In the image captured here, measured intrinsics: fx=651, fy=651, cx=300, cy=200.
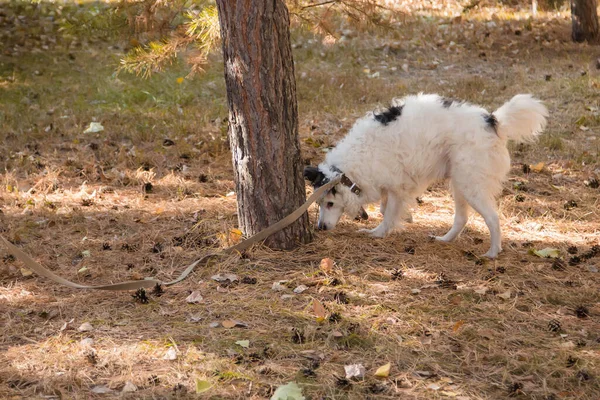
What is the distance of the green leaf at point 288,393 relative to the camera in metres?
3.42

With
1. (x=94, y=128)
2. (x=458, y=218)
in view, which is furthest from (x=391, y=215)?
(x=94, y=128)

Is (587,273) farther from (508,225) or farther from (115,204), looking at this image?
(115,204)

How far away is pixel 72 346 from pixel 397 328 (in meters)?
2.05

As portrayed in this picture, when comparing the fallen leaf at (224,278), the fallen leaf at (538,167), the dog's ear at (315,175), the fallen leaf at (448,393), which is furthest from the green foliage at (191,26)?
the fallen leaf at (448,393)

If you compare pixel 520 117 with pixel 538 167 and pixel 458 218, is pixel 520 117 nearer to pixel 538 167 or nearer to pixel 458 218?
pixel 458 218

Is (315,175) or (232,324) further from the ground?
(315,175)

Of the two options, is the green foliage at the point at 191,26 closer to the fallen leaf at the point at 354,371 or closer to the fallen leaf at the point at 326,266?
the fallen leaf at the point at 326,266

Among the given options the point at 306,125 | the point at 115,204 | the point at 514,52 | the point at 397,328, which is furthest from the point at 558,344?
the point at 514,52

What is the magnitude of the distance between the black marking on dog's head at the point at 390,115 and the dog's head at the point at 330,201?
0.65 m

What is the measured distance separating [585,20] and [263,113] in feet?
35.1

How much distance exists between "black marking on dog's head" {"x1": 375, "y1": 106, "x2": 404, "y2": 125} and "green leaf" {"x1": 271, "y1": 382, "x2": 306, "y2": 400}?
122 inches

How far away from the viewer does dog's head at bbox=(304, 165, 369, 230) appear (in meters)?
6.01

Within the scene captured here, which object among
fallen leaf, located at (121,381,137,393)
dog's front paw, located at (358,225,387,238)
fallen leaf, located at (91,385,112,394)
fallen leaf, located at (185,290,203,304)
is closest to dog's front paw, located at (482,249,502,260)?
dog's front paw, located at (358,225,387,238)

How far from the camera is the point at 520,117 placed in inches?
219
